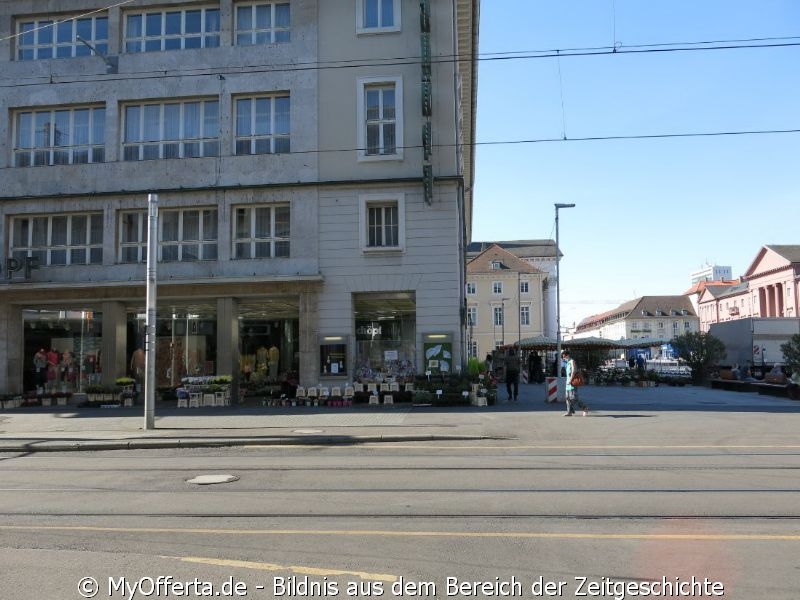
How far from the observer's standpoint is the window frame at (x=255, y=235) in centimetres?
2422

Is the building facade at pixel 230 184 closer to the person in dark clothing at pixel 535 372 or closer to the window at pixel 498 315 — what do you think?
the person in dark clothing at pixel 535 372

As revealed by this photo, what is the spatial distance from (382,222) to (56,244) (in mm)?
11547

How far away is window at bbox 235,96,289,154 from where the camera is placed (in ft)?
80.3

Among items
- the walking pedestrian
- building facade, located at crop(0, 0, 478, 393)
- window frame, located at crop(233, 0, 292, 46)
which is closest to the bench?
building facade, located at crop(0, 0, 478, 393)

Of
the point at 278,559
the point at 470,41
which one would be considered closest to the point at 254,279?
the point at 470,41

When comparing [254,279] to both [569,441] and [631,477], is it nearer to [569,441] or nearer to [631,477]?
[569,441]

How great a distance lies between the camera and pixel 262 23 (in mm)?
24922

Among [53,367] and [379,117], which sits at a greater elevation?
[379,117]

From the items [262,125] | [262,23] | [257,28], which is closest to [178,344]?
[262,125]

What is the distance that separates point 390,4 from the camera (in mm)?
24344

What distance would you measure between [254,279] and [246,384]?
175 inches

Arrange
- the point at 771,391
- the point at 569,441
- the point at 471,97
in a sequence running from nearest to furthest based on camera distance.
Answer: the point at 569,441, the point at 771,391, the point at 471,97

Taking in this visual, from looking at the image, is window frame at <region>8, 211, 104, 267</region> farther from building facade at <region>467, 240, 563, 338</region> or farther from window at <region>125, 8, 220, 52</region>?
building facade at <region>467, 240, 563, 338</region>

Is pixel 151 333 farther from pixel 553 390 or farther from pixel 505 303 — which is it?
pixel 505 303
